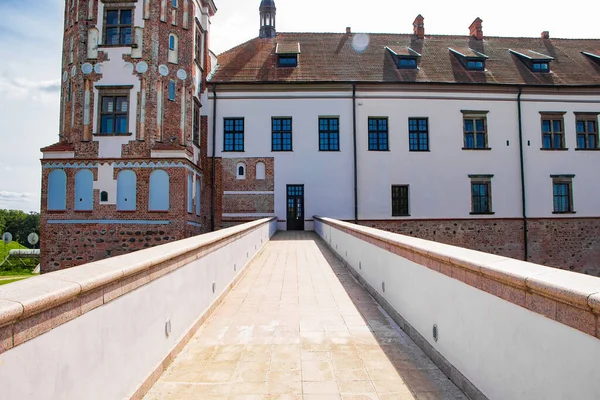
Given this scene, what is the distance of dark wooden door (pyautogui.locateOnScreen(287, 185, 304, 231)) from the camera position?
2567cm

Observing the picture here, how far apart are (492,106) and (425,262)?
24.8 m

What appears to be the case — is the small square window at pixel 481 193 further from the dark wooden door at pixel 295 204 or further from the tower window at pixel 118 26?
the tower window at pixel 118 26

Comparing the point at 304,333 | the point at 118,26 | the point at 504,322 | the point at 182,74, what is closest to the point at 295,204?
the point at 182,74

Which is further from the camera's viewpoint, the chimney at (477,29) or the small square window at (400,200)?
the chimney at (477,29)

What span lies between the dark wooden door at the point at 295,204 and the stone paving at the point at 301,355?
17.0 meters

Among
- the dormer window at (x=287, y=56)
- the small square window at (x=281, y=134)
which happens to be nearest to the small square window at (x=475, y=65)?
the dormer window at (x=287, y=56)

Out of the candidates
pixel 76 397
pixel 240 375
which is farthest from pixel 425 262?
pixel 76 397

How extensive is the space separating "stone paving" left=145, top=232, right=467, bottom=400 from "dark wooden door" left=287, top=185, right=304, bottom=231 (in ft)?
55.6

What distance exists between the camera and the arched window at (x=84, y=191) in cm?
2088

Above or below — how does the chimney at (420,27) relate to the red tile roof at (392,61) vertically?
above

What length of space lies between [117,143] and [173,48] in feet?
19.4

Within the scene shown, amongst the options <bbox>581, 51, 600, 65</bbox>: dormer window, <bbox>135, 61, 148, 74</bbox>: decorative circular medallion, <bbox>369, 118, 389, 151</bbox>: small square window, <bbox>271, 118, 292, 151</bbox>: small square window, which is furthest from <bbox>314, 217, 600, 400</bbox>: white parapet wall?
<bbox>581, 51, 600, 65</bbox>: dormer window

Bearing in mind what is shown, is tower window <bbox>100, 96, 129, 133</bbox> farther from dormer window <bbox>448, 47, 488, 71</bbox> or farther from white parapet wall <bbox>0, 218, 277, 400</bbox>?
dormer window <bbox>448, 47, 488, 71</bbox>

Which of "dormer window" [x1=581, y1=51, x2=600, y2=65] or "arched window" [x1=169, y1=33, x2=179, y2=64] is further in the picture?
"dormer window" [x1=581, y1=51, x2=600, y2=65]
